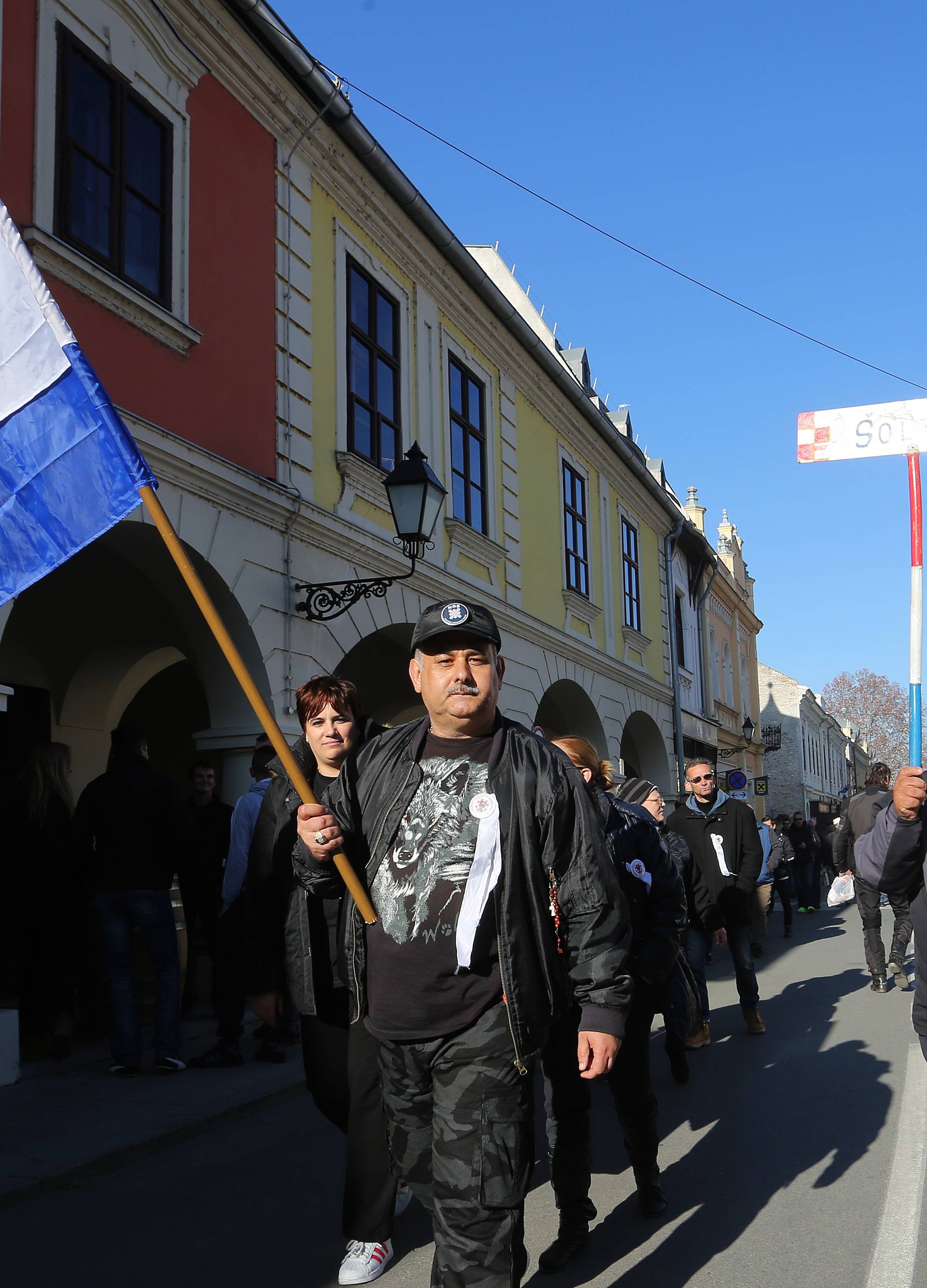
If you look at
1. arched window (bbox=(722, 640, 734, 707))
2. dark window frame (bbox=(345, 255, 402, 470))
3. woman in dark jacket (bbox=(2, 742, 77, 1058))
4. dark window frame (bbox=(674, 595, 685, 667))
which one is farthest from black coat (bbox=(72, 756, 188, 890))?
arched window (bbox=(722, 640, 734, 707))

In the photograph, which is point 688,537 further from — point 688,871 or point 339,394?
point 688,871

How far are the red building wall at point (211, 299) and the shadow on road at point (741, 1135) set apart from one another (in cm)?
544

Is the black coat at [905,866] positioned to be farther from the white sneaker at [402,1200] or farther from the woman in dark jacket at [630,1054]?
the white sneaker at [402,1200]

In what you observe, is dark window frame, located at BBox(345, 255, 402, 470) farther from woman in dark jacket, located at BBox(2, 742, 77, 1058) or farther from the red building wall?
woman in dark jacket, located at BBox(2, 742, 77, 1058)

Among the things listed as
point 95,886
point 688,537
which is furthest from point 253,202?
point 688,537

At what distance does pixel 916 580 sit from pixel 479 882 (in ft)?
12.5

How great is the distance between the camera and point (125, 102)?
28.3 feet

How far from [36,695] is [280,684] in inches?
101

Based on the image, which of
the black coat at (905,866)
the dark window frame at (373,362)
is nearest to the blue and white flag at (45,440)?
the black coat at (905,866)

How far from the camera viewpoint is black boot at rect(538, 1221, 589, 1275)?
394cm

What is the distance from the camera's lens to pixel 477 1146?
2.91 meters

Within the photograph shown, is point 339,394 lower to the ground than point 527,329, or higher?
lower

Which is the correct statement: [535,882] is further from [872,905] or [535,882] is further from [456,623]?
[872,905]

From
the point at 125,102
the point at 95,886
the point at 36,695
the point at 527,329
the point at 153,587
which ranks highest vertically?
the point at 527,329
